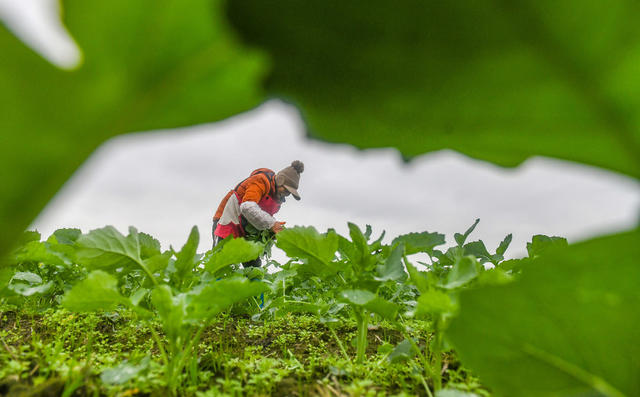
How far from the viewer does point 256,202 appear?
4145 mm

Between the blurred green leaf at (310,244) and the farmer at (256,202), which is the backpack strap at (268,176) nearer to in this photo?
the farmer at (256,202)

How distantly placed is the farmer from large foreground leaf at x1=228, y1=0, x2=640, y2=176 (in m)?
3.66

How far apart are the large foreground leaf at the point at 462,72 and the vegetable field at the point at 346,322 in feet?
0.44

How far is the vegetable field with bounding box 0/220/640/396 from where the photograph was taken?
1.48 ft

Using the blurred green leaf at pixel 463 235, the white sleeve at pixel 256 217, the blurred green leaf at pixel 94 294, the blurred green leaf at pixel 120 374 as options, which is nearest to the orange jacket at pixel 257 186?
the white sleeve at pixel 256 217

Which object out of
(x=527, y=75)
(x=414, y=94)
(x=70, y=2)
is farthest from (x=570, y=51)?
(x=70, y=2)

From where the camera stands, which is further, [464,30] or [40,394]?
[40,394]

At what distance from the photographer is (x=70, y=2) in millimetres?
291

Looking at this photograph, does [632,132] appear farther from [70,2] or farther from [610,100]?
[70,2]

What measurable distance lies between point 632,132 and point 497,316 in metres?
0.26

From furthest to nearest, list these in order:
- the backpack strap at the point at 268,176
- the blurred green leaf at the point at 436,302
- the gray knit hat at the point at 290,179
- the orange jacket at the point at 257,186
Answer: the gray knit hat at the point at 290,179 < the backpack strap at the point at 268,176 < the orange jacket at the point at 257,186 < the blurred green leaf at the point at 436,302

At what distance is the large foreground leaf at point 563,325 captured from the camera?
415 millimetres

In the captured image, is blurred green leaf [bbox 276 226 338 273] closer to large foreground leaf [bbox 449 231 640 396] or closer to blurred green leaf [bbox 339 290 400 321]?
blurred green leaf [bbox 339 290 400 321]

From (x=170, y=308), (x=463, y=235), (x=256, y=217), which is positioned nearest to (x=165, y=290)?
(x=170, y=308)
